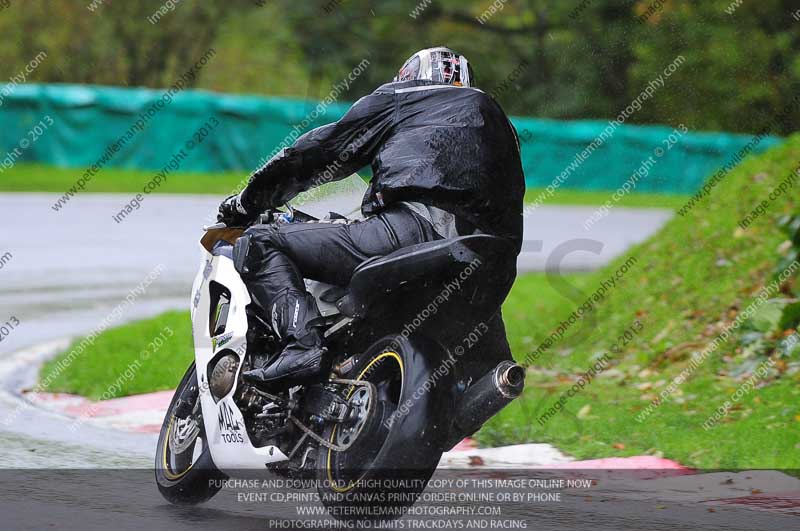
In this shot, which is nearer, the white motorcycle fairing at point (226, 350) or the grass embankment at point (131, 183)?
the white motorcycle fairing at point (226, 350)

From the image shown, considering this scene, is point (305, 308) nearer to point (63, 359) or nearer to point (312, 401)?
point (312, 401)

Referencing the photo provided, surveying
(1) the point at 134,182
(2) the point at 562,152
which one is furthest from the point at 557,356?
(2) the point at 562,152

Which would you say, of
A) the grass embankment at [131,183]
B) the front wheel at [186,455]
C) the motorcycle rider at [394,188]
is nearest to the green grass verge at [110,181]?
the grass embankment at [131,183]

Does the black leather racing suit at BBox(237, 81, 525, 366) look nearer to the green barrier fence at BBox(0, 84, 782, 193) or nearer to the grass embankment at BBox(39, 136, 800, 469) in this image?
the grass embankment at BBox(39, 136, 800, 469)

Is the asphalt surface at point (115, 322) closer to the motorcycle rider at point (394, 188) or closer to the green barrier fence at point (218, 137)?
the motorcycle rider at point (394, 188)

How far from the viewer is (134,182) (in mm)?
26438

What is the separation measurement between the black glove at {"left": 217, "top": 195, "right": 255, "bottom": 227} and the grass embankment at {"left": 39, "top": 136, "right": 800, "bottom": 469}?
2.71m

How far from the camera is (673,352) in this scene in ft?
33.9

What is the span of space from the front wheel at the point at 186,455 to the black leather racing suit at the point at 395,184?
844 mm

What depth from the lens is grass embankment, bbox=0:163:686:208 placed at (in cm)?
2480

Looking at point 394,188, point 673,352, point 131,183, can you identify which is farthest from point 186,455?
point 131,183

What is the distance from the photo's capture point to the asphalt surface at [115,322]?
5.88 metres

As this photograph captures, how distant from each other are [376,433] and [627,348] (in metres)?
5.96

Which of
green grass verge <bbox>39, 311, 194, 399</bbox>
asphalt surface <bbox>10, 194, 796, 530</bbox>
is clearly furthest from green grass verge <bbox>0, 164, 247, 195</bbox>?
green grass verge <bbox>39, 311, 194, 399</bbox>
